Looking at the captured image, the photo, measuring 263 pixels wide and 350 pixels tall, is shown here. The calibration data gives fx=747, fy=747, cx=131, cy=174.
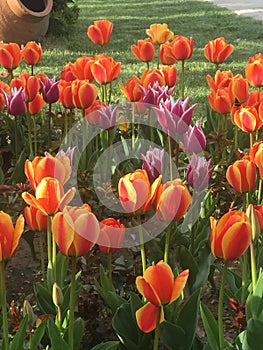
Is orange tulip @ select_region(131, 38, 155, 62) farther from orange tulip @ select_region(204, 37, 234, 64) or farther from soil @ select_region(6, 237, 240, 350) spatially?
soil @ select_region(6, 237, 240, 350)

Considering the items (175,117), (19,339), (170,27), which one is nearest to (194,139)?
(175,117)

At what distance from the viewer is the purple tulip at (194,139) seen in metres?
2.41

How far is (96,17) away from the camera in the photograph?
11602mm

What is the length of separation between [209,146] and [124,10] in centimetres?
935

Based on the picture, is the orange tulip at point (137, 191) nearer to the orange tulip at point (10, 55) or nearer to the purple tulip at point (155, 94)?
the purple tulip at point (155, 94)

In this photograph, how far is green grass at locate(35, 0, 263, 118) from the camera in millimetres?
7426

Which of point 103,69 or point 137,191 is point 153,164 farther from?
point 103,69

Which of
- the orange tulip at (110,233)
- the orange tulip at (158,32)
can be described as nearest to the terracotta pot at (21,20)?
Answer: the orange tulip at (158,32)

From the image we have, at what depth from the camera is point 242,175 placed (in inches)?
83.2

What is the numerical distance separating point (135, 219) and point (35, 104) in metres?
0.82

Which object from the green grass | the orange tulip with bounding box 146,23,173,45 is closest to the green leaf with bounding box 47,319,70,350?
the orange tulip with bounding box 146,23,173,45

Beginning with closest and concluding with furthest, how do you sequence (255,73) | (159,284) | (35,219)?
(159,284), (35,219), (255,73)

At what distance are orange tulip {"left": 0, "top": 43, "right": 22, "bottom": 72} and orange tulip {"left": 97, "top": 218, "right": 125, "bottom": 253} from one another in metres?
1.72

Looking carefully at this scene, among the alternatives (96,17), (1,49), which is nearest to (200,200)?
(1,49)
